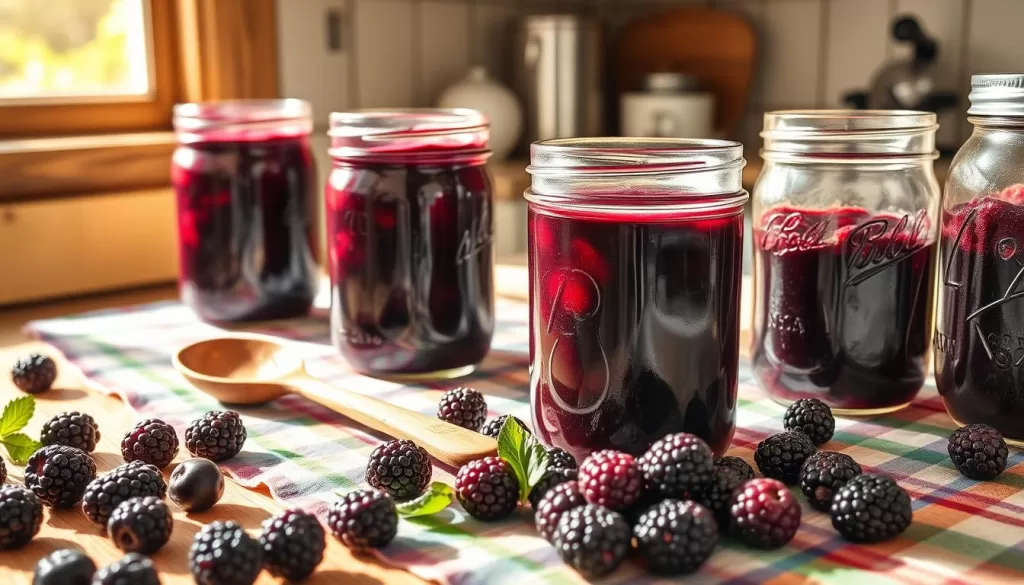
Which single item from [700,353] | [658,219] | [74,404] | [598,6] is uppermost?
[598,6]

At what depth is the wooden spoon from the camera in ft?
2.55

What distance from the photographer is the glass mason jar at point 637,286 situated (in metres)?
0.72

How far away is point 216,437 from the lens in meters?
0.81

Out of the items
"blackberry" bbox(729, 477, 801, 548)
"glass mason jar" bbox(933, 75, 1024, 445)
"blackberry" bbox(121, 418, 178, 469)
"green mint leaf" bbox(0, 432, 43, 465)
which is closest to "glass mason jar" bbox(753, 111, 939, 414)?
"glass mason jar" bbox(933, 75, 1024, 445)

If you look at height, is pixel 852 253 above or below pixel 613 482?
above

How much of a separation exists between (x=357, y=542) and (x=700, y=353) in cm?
28

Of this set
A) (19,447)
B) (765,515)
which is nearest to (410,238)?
(19,447)

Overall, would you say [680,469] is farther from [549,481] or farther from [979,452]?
Result: [979,452]

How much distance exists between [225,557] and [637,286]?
331 millimetres

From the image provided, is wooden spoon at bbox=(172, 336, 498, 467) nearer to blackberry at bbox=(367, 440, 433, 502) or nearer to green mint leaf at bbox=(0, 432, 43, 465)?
blackberry at bbox=(367, 440, 433, 502)

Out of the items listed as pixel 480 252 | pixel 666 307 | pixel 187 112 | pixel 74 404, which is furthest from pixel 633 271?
pixel 187 112

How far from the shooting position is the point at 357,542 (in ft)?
2.12

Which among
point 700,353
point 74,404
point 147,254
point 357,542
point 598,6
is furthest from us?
point 598,6

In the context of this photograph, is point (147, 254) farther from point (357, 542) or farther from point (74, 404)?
point (357, 542)
